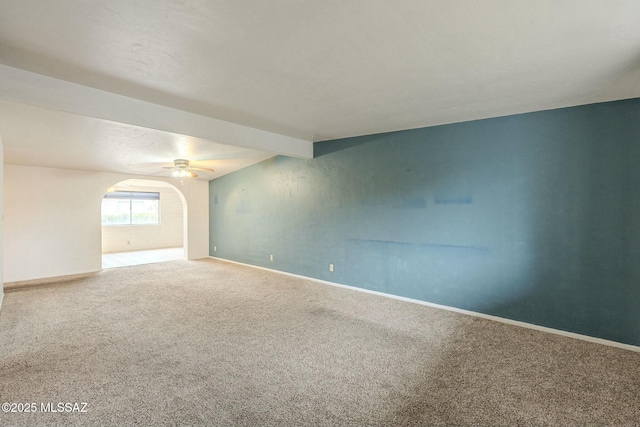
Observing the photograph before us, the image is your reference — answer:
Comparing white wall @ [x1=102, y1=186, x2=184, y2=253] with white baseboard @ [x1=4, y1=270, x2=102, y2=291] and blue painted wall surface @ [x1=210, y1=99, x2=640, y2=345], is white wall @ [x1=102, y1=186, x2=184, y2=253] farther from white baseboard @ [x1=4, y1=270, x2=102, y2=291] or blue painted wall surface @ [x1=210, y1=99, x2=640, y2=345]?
blue painted wall surface @ [x1=210, y1=99, x2=640, y2=345]

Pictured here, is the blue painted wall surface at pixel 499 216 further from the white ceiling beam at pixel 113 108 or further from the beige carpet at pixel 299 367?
the white ceiling beam at pixel 113 108

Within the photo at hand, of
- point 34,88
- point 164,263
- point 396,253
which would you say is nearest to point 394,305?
point 396,253

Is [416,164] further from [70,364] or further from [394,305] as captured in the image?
[70,364]

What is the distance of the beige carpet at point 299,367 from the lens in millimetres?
1950

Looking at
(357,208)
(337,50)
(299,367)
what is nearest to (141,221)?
(357,208)

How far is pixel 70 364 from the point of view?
2.56m

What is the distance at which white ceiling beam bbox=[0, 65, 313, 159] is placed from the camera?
→ 2526 mm

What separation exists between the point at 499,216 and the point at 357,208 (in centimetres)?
212

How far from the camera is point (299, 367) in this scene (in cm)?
253

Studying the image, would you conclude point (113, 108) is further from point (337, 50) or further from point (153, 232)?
point (153, 232)

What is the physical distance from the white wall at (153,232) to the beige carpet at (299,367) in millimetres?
6191

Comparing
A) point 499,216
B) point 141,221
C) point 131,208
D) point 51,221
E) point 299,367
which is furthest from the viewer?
point 141,221

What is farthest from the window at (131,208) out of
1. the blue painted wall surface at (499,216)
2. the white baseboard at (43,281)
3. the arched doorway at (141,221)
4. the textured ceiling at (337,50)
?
the textured ceiling at (337,50)

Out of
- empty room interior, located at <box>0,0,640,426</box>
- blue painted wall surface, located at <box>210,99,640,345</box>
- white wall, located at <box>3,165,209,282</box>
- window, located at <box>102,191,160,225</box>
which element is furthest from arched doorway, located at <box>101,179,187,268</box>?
blue painted wall surface, located at <box>210,99,640,345</box>
